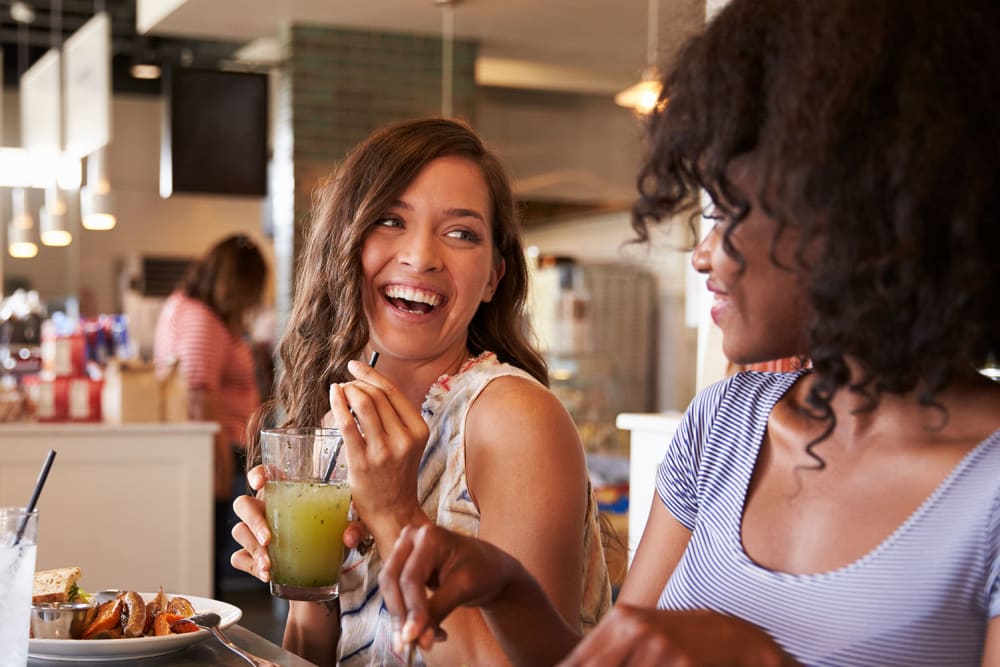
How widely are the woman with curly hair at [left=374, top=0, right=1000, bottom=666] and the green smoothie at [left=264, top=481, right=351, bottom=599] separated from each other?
1.26ft

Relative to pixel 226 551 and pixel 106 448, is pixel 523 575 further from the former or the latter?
pixel 226 551

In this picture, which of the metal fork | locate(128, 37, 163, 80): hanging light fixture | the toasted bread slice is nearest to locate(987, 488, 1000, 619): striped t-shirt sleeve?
the metal fork

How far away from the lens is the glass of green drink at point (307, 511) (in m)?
1.53

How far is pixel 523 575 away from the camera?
1.18m

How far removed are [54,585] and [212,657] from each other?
0.27m

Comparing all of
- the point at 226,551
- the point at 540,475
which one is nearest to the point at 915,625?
the point at 540,475

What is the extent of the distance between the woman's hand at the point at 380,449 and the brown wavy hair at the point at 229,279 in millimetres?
3962

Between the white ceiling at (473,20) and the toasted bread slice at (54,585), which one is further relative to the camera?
the white ceiling at (473,20)

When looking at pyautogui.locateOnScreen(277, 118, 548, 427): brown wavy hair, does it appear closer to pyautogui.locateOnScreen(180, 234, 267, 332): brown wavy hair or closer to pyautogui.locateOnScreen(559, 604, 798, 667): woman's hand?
pyautogui.locateOnScreen(559, 604, 798, 667): woman's hand

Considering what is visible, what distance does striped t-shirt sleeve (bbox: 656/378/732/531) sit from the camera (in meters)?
1.36

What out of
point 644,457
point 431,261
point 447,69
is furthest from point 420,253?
point 447,69

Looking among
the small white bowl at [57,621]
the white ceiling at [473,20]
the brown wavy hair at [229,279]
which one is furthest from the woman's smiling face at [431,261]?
the white ceiling at [473,20]

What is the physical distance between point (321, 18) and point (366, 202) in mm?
4704

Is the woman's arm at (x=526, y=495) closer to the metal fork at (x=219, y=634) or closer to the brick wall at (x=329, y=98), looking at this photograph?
the metal fork at (x=219, y=634)
